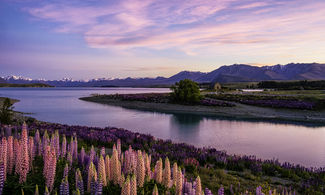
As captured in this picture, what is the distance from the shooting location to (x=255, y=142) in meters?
23.4

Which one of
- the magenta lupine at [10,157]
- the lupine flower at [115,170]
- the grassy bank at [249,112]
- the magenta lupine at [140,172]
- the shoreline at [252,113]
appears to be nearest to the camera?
the magenta lupine at [140,172]

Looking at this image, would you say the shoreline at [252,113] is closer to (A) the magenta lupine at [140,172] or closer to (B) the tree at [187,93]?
(B) the tree at [187,93]

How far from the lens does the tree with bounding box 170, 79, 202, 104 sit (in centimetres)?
5528

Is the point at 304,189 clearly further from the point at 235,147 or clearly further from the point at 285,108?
the point at 285,108

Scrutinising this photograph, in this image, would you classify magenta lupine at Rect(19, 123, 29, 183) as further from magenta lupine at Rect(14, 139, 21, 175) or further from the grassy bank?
the grassy bank

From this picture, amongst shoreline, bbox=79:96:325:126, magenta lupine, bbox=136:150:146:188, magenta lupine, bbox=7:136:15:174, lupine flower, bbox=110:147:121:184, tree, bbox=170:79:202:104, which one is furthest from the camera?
tree, bbox=170:79:202:104

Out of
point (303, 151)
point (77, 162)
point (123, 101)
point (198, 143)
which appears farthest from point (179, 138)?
point (123, 101)

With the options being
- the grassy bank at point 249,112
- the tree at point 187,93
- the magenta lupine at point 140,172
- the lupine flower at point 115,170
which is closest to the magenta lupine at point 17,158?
the lupine flower at point 115,170

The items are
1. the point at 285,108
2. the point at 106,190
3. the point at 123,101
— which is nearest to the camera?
the point at 106,190

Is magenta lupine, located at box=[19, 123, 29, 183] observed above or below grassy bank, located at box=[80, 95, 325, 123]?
above

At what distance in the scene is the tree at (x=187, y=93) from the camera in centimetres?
5528

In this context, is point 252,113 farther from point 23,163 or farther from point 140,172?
point 23,163

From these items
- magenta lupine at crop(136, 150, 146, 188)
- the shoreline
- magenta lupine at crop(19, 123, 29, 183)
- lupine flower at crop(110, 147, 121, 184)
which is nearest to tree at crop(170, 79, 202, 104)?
the shoreline

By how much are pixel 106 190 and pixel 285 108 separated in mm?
47971
